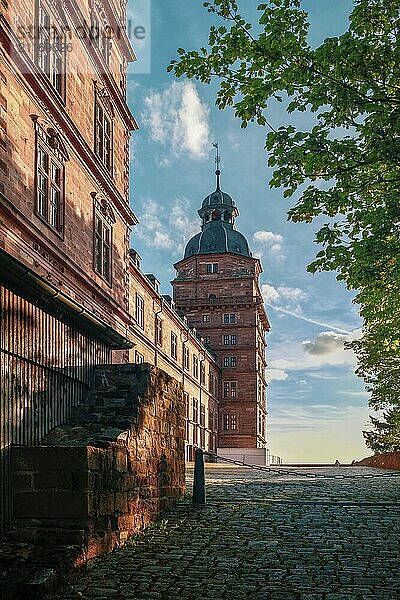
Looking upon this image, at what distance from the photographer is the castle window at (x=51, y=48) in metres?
15.8

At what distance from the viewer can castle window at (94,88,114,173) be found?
67.3 ft

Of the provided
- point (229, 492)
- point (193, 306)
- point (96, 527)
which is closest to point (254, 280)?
point (193, 306)

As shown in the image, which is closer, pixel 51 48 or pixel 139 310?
pixel 51 48

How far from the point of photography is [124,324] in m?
23.4

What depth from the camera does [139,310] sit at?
144 feet

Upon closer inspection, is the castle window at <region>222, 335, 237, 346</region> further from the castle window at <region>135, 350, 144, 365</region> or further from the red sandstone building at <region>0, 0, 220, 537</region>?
the red sandstone building at <region>0, 0, 220, 537</region>

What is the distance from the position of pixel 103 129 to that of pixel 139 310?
76.8ft

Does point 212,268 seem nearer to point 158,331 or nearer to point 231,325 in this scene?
point 231,325

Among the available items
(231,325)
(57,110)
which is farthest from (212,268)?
(57,110)

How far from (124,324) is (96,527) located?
14.4 meters

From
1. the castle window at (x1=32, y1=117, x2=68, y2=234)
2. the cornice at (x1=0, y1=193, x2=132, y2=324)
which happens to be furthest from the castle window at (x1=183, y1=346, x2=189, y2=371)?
the castle window at (x1=32, y1=117, x2=68, y2=234)

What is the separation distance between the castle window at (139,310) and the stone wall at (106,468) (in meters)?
27.6

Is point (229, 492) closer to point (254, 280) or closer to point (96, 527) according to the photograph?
point (96, 527)

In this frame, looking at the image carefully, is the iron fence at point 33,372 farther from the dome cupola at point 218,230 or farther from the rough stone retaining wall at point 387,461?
the dome cupola at point 218,230
